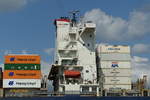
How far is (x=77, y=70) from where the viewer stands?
6706 cm

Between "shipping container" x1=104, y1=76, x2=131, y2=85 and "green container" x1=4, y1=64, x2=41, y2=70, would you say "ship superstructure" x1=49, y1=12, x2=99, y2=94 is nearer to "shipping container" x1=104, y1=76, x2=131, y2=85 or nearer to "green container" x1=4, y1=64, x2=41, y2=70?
"shipping container" x1=104, y1=76, x2=131, y2=85

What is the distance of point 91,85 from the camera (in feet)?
215

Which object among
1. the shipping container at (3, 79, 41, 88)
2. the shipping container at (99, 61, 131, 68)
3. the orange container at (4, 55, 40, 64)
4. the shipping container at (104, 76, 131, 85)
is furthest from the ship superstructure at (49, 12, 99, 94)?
the shipping container at (3, 79, 41, 88)

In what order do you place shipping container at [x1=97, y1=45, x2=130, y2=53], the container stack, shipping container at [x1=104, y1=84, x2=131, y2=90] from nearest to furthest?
the container stack
shipping container at [x1=104, y1=84, x2=131, y2=90]
shipping container at [x1=97, y1=45, x2=130, y2=53]

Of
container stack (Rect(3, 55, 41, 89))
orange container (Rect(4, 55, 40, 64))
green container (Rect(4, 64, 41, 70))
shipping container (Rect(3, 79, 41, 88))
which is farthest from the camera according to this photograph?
orange container (Rect(4, 55, 40, 64))

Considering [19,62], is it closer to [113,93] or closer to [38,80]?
[38,80]

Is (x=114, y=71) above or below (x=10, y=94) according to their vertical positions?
above

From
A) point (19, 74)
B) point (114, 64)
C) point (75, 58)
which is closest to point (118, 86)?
point (114, 64)

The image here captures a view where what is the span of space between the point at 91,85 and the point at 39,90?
10454mm

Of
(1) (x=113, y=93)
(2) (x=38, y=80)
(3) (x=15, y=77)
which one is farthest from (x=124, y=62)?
(3) (x=15, y=77)

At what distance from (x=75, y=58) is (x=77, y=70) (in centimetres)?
252

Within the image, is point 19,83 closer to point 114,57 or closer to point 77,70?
point 77,70

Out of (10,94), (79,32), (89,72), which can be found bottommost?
(10,94)

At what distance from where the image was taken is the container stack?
64000 mm
